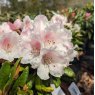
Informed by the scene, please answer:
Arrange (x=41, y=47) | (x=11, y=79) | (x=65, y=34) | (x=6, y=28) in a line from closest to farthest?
(x=11, y=79)
(x=41, y=47)
(x=65, y=34)
(x=6, y=28)

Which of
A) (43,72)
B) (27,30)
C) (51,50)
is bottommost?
(43,72)

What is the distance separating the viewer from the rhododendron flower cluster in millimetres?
2113

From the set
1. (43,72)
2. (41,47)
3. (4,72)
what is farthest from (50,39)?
(4,72)

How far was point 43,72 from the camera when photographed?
2.13 metres

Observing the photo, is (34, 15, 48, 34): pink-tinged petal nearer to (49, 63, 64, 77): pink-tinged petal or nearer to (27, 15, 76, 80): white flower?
(27, 15, 76, 80): white flower

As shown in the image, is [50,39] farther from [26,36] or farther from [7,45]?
[7,45]

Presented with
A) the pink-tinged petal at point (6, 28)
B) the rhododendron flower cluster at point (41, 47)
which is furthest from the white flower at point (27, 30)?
the pink-tinged petal at point (6, 28)

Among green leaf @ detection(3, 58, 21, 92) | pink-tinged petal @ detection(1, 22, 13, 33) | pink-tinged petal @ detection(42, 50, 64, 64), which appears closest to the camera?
green leaf @ detection(3, 58, 21, 92)

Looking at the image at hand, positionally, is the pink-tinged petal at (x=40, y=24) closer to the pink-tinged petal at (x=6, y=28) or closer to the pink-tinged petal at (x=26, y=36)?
the pink-tinged petal at (x=26, y=36)

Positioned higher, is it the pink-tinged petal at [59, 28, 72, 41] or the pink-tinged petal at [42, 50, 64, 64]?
the pink-tinged petal at [59, 28, 72, 41]

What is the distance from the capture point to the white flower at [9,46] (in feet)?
7.09

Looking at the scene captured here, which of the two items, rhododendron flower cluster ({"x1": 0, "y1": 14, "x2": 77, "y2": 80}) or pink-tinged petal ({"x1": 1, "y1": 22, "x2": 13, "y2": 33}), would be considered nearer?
rhododendron flower cluster ({"x1": 0, "y1": 14, "x2": 77, "y2": 80})

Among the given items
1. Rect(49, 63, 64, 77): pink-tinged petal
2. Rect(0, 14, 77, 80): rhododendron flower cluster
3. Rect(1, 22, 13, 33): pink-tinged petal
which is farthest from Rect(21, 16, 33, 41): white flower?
Rect(49, 63, 64, 77): pink-tinged petal

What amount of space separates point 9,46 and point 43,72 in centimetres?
26
